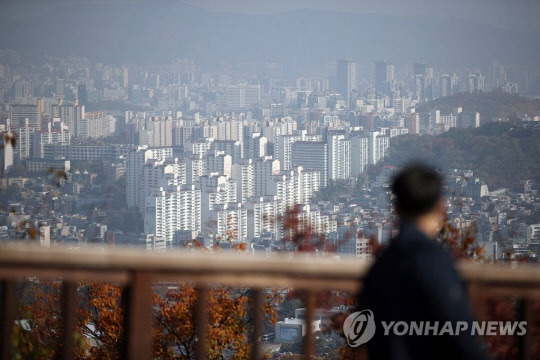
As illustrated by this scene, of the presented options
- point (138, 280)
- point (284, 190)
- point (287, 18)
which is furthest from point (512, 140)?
point (287, 18)

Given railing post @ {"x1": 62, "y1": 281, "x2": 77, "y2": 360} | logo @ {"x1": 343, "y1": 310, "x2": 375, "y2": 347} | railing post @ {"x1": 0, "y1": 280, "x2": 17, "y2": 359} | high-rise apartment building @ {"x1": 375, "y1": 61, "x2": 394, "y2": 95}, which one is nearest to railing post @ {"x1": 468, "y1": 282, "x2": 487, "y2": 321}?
logo @ {"x1": 343, "y1": 310, "x2": 375, "y2": 347}

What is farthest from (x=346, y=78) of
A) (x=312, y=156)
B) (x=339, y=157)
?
(x=339, y=157)

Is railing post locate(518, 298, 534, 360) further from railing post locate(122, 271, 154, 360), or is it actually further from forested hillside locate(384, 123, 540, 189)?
forested hillside locate(384, 123, 540, 189)

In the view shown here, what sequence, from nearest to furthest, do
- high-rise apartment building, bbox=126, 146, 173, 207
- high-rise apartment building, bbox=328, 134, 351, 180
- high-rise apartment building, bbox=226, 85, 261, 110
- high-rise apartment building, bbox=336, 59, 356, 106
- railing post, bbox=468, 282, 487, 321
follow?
railing post, bbox=468, 282, 487, 321 → high-rise apartment building, bbox=126, 146, 173, 207 → high-rise apartment building, bbox=328, 134, 351, 180 → high-rise apartment building, bbox=336, 59, 356, 106 → high-rise apartment building, bbox=226, 85, 261, 110

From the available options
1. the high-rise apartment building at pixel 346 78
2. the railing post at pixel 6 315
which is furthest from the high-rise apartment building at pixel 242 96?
the railing post at pixel 6 315

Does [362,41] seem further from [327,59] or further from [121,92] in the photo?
[121,92]

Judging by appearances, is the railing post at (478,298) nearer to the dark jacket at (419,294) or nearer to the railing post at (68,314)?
the dark jacket at (419,294)
